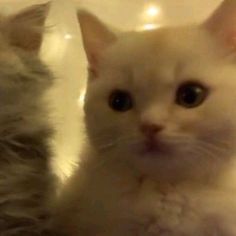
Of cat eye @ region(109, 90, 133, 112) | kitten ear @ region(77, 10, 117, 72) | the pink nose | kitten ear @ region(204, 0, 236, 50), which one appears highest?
kitten ear @ region(77, 10, 117, 72)

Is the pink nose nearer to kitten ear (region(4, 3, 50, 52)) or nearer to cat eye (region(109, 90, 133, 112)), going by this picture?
cat eye (region(109, 90, 133, 112))

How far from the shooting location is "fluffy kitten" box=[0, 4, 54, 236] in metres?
0.68

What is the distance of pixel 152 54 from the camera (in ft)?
2.35

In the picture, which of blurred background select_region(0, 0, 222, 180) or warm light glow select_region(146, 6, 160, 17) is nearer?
blurred background select_region(0, 0, 222, 180)

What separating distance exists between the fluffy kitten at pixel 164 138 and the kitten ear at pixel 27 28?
9 centimetres

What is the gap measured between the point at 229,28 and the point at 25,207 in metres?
0.31

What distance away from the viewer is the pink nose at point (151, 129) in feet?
2.19

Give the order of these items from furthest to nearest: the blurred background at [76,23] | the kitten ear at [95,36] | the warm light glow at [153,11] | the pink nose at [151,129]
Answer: the warm light glow at [153,11]
the blurred background at [76,23]
the kitten ear at [95,36]
the pink nose at [151,129]

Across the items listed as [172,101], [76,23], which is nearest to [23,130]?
[172,101]

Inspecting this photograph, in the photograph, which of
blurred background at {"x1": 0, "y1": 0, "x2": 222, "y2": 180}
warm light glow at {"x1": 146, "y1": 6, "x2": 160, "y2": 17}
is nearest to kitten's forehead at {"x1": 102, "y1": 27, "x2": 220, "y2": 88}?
blurred background at {"x1": 0, "y1": 0, "x2": 222, "y2": 180}

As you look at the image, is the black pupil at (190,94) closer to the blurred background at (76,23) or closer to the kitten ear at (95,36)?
the kitten ear at (95,36)

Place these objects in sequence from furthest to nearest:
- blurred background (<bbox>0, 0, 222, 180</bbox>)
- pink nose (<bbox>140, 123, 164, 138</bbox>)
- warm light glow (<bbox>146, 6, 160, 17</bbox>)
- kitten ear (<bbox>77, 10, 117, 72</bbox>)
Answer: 1. warm light glow (<bbox>146, 6, 160, 17</bbox>)
2. blurred background (<bbox>0, 0, 222, 180</bbox>)
3. kitten ear (<bbox>77, 10, 117, 72</bbox>)
4. pink nose (<bbox>140, 123, 164, 138</bbox>)

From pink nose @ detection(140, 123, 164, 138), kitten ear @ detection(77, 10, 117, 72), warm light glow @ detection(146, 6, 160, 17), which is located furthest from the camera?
warm light glow @ detection(146, 6, 160, 17)

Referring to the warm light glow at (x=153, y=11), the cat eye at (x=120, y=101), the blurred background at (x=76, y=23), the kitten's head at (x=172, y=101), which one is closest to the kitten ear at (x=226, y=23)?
the kitten's head at (x=172, y=101)
